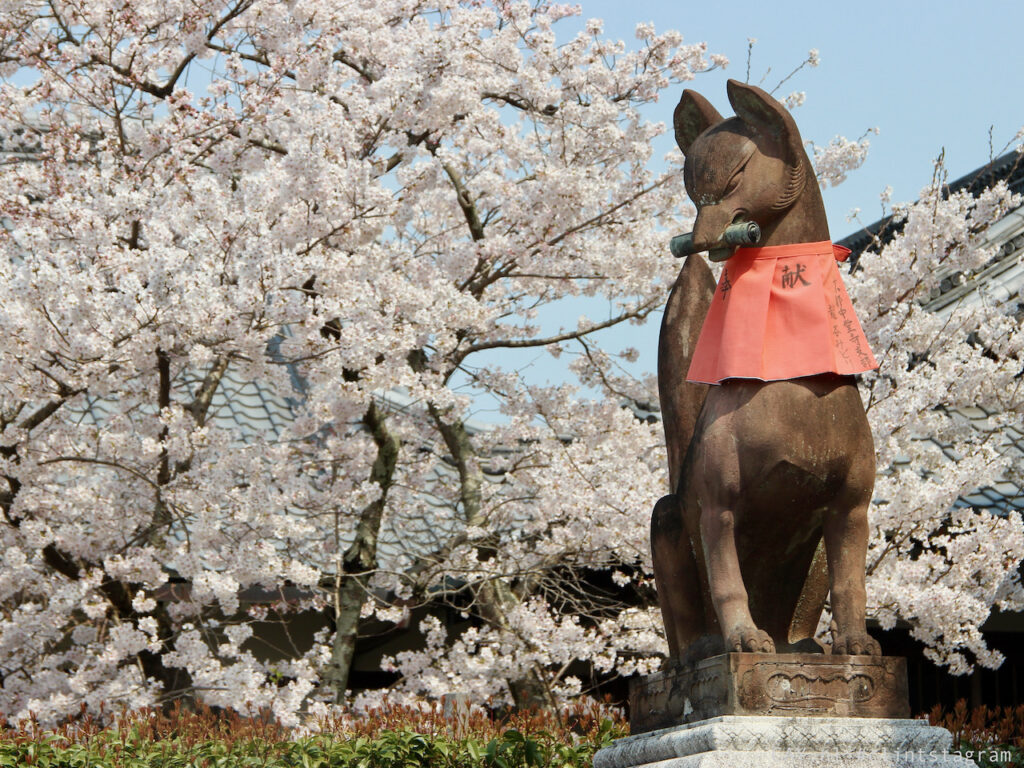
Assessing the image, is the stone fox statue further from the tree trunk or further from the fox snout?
the tree trunk

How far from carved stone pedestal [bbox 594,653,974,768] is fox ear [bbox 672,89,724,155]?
1947 millimetres

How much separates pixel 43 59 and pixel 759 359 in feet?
23.8

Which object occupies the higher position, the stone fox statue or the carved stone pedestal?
the stone fox statue

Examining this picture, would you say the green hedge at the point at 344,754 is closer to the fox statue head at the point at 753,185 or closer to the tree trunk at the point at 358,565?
the tree trunk at the point at 358,565

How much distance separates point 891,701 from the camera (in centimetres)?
381

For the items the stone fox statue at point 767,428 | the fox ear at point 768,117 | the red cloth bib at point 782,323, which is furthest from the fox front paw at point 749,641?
the fox ear at point 768,117

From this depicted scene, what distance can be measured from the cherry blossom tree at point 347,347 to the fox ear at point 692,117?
347 cm

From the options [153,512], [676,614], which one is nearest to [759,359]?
[676,614]

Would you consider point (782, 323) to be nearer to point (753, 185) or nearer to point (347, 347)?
point (753, 185)

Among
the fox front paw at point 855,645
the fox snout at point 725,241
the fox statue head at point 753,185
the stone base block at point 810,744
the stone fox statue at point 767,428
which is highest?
the fox statue head at point 753,185

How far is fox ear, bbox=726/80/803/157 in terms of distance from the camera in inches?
163

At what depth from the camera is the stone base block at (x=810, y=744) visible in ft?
11.7

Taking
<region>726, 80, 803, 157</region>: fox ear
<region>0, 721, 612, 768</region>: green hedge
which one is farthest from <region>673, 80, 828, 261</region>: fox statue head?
<region>0, 721, 612, 768</region>: green hedge

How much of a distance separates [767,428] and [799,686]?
33.0 inches
